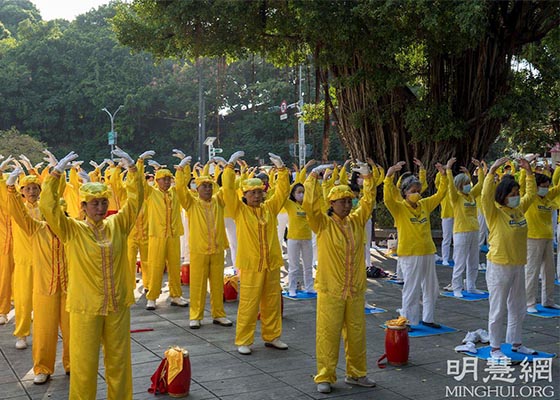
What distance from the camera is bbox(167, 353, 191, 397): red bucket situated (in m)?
6.21

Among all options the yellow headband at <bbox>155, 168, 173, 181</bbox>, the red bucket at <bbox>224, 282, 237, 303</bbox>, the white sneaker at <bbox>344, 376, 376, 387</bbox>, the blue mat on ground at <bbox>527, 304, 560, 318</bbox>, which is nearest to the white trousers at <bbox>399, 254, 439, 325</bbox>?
the blue mat on ground at <bbox>527, 304, 560, 318</bbox>

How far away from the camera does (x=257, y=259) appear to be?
7.80 meters

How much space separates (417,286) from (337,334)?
2.46 m

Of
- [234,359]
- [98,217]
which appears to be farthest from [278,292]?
[98,217]

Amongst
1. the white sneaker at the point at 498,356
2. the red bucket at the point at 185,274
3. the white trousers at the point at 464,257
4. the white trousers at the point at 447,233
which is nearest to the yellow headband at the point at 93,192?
the white sneaker at the point at 498,356

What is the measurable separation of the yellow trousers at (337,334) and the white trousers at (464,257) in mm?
4721

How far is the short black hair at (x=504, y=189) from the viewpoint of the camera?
7.19m

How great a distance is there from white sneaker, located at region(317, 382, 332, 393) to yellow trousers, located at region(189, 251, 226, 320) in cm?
296

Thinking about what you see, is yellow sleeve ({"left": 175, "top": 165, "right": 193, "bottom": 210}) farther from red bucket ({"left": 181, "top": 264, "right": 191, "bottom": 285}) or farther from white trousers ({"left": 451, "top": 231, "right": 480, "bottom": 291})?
white trousers ({"left": 451, "top": 231, "right": 480, "bottom": 291})

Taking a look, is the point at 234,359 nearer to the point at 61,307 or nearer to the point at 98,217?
the point at 61,307

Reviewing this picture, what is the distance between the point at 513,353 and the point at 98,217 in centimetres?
431

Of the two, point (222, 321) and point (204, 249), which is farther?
point (222, 321)

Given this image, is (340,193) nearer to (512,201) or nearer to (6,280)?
(512,201)

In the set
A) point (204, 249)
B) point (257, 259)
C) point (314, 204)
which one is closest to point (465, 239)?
point (204, 249)
